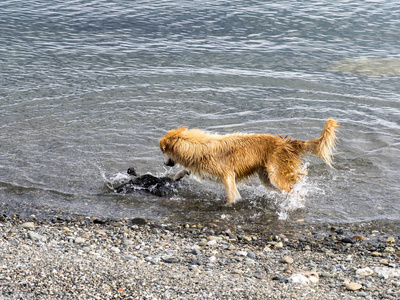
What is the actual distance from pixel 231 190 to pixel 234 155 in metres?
0.65

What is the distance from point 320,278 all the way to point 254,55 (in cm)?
1221

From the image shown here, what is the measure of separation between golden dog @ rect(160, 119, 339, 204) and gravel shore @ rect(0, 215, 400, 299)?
1.06 meters

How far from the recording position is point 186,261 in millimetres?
6746

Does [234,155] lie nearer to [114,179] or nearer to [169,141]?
[169,141]

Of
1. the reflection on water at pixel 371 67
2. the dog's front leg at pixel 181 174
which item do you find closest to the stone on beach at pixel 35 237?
the dog's front leg at pixel 181 174

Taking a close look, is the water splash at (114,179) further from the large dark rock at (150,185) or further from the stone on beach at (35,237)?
the stone on beach at (35,237)

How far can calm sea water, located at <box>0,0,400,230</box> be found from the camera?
9.23 m

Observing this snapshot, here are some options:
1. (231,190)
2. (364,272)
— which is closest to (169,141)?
(231,190)

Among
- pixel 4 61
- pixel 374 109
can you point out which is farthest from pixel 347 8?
pixel 4 61

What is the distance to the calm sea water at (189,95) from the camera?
9.23 meters

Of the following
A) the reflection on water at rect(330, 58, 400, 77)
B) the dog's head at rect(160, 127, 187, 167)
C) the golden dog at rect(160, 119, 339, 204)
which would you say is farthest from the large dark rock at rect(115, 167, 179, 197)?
the reflection on water at rect(330, 58, 400, 77)

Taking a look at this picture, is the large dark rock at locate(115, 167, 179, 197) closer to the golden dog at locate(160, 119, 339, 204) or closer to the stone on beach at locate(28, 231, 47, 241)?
the golden dog at locate(160, 119, 339, 204)

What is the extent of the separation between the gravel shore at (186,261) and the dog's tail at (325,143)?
1271 mm

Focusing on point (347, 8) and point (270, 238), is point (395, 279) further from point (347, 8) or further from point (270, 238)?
point (347, 8)
